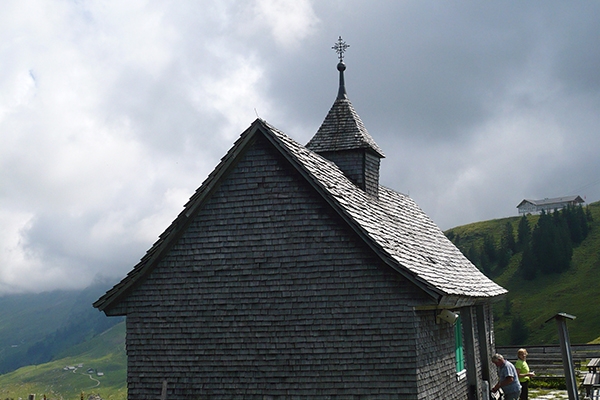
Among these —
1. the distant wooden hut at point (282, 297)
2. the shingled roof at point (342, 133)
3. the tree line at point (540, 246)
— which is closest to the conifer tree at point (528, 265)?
the tree line at point (540, 246)

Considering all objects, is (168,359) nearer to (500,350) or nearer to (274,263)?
(274,263)

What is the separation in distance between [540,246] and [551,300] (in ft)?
49.9

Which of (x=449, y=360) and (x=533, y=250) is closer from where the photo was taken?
(x=449, y=360)

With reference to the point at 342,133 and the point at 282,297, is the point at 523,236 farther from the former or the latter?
the point at 282,297

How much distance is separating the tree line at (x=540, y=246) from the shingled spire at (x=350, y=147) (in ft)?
336

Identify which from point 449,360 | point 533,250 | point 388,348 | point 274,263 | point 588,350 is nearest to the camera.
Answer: point 388,348

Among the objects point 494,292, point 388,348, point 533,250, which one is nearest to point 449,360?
point 388,348

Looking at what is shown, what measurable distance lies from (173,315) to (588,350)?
22.1m

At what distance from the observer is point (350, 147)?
1841 cm

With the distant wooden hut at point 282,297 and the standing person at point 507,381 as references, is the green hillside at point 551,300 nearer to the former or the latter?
the standing person at point 507,381

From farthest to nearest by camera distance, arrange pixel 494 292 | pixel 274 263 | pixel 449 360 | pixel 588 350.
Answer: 1. pixel 588 350
2. pixel 494 292
3. pixel 449 360
4. pixel 274 263

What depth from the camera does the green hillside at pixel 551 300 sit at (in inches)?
3548

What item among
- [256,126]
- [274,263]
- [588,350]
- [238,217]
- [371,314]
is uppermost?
[256,126]

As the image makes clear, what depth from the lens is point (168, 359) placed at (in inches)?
586
